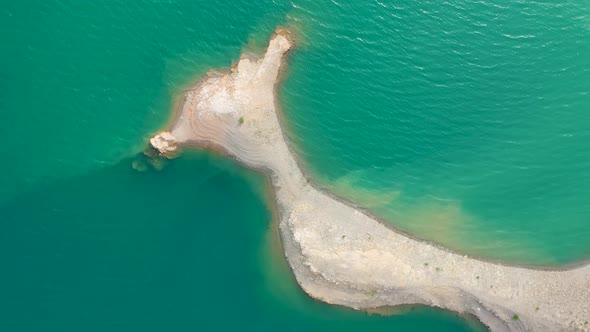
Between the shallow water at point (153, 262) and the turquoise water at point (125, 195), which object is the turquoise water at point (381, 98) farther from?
the shallow water at point (153, 262)

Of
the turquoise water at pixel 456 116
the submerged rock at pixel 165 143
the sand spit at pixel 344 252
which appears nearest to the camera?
the submerged rock at pixel 165 143

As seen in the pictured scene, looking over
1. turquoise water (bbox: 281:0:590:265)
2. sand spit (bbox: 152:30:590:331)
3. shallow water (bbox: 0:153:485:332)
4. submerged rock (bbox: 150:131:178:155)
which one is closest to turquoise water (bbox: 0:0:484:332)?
shallow water (bbox: 0:153:485:332)

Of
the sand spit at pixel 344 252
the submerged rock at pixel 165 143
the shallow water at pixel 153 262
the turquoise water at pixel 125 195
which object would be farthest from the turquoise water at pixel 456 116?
the submerged rock at pixel 165 143

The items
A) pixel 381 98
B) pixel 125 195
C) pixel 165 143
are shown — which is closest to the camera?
pixel 165 143

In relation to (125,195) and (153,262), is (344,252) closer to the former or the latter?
(153,262)

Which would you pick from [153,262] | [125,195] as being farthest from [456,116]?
[125,195]
